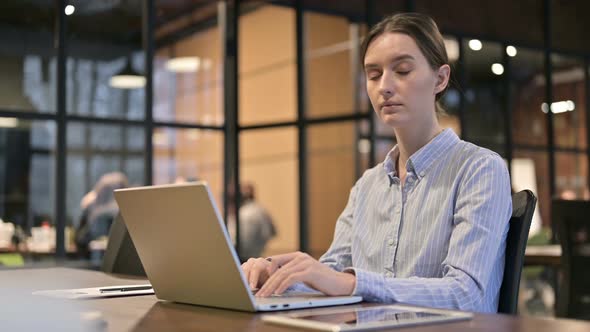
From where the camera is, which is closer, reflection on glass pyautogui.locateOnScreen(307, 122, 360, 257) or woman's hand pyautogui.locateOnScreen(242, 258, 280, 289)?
woman's hand pyautogui.locateOnScreen(242, 258, 280, 289)

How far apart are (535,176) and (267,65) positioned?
288cm

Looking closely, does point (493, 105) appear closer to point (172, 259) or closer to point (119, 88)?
point (119, 88)

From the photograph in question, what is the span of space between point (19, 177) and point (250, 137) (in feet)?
7.75

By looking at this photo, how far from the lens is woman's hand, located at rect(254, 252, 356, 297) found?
1448 millimetres

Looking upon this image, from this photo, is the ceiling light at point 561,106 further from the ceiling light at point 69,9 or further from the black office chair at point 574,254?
the ceiling light at point 69,9

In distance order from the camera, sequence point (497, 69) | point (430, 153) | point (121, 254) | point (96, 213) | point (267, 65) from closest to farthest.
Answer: point (430, 153) < point (121, 254) < point (96, 213) < point (497, 69) < point (267, 65)

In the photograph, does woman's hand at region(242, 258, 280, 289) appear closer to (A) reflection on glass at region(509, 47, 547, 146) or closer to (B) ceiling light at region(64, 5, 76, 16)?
(B) ceiling light at region(64, 5, 76, 16)

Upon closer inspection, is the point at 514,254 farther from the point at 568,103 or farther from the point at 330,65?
the point at 568,103

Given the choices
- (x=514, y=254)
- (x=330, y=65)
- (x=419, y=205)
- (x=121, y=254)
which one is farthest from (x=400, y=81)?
(x=330, y=65)

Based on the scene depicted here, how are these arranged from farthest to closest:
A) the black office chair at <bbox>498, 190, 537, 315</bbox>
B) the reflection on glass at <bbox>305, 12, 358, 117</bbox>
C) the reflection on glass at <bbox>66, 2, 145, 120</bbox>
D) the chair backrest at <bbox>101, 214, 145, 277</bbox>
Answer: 1. the reflection on glass at <bbox>305, 12, 358, 117</bbox>
2. the reflection on glass at <bbox>66, 2, 145, 120</bbox>
3. the chair backrest at <bbox>101, 214, 145, 277</bbox>
4. the black office chair at <bbox>498, 190, 537, 315</bbox>

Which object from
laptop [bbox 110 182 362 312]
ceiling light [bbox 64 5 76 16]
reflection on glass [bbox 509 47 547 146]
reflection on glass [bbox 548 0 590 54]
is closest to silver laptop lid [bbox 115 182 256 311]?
laptop [bbox 110 182 362 312]

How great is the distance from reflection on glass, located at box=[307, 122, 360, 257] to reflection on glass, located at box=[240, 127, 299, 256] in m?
0.27

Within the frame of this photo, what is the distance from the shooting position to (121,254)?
8.23 ft

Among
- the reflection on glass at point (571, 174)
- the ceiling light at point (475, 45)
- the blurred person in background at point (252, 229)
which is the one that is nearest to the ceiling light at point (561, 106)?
the reflection on glass at point (571, 174)
